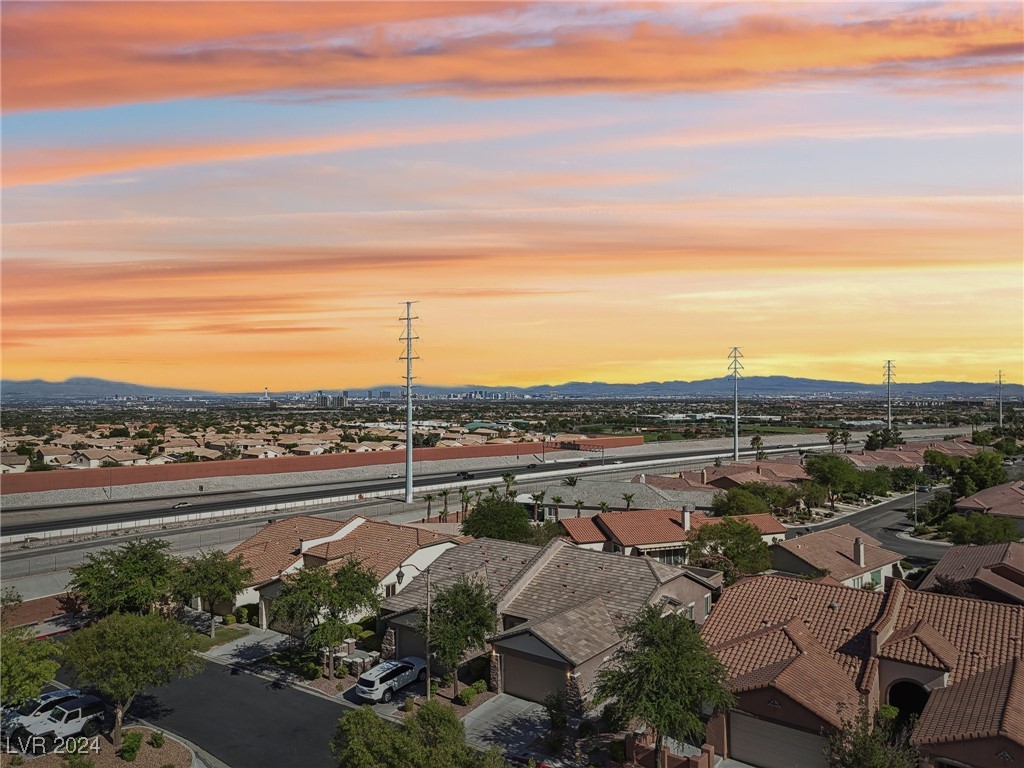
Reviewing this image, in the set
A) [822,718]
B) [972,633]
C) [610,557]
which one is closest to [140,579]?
[610,557]

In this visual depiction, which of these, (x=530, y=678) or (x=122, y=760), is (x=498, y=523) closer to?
(x=530, y=678)

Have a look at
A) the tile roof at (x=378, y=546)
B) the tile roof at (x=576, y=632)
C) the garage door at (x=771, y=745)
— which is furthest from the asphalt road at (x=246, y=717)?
the garage door at (x=771, y=745)

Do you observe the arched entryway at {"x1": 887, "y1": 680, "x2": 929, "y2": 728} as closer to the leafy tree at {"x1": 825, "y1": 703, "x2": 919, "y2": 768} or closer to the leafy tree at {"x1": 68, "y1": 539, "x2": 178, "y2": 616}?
the leafy tree at {"x1": 825, "y1": 703, "x2": 919, "y2": 768}

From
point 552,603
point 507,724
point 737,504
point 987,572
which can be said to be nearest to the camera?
point 507,724

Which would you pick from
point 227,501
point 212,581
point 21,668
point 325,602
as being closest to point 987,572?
point 325,602

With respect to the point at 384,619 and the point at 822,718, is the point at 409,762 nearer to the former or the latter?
the point at 822,718

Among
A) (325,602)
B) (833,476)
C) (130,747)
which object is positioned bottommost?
(130,747)
